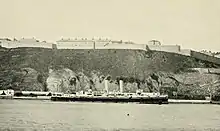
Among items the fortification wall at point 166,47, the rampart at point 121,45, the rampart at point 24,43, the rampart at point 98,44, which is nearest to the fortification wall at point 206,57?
the rampart at point 121,45

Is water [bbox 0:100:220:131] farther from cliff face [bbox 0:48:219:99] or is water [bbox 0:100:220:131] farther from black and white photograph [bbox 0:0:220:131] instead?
cliff face [bbox 0:48:219:99]

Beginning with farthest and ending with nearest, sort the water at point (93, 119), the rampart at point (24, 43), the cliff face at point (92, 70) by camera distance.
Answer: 1. the cliff face at point (92, 70)
2. the rampart at point (24, 43)
3. the water at point (93, 119)

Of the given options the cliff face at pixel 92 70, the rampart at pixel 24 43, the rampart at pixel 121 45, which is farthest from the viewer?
the cliff face at pixel 92 70

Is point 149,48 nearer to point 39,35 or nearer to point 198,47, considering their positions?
point 198,47

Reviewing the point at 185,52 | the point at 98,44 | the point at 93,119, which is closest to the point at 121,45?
the point at 98,44

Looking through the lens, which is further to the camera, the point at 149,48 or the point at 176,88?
the point at 176,88

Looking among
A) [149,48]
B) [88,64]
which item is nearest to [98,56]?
[88,64]

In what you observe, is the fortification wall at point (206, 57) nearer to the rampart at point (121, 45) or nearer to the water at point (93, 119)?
the rampart at point (121, 45)

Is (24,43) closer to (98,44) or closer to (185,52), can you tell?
(98,44)

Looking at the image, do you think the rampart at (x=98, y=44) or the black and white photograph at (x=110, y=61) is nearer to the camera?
the black and white photograph at (x=110, y=61)
